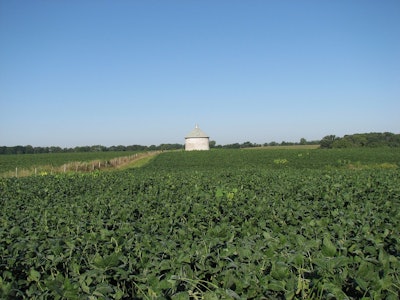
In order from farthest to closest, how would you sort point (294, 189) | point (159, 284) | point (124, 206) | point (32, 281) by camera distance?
point (294, 189), point (124, 206), point (32, 281), point (159, 284)

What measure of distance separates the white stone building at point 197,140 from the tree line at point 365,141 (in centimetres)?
2588

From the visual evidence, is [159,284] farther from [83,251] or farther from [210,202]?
[210,202]

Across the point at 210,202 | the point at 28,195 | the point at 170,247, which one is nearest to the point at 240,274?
the point at 170,247

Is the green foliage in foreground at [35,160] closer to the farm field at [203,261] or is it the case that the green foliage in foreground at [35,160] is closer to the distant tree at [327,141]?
the farm field at [203,261]

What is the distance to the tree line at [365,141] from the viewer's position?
7038 centimetres

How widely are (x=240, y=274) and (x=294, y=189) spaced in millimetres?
7353

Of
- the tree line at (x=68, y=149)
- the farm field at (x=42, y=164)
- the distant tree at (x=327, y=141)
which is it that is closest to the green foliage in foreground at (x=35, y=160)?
the farm field at (x=42, y=164)

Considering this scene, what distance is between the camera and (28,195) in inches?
372

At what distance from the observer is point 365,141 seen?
72.3 m

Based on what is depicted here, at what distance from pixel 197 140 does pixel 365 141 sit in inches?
1412

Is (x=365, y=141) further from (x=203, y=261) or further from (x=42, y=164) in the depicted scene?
(x=203, y=261)

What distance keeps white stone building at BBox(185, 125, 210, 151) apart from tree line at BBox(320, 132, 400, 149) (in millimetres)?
25881

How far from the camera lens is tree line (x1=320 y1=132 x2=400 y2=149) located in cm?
7038

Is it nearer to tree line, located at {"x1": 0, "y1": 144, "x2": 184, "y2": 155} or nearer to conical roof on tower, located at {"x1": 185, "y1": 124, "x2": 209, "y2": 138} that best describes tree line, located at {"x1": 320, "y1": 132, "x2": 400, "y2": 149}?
conical roof on tower, located at {"x1": 185, "y1": 124, "x2": 209, "y2": 138}
